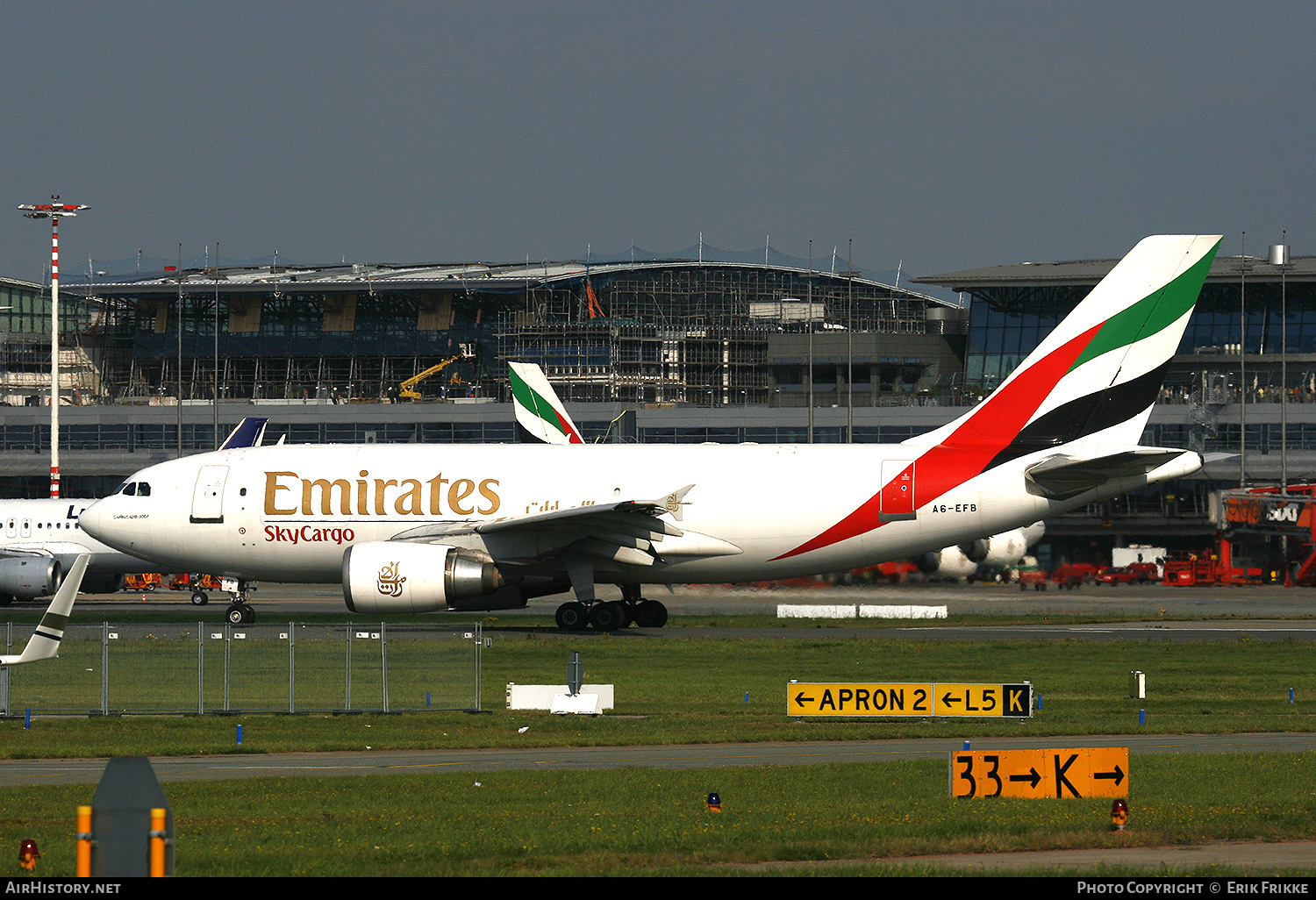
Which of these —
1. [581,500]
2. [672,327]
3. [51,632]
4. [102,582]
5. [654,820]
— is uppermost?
[672,327]

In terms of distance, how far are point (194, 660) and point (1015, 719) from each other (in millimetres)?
15008

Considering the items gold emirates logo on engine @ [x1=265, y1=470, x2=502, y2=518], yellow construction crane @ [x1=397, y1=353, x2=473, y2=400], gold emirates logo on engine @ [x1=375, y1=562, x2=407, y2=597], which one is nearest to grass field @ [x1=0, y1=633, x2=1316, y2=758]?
gold emirates logo on engine @ [x1=375, y1=562, x2=407, y2=597]

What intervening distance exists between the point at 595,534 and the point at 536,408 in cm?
2500

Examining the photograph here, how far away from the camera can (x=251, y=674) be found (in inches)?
1033

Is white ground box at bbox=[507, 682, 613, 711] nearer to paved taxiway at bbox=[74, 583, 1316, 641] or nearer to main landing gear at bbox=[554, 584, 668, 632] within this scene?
paved taxiway at bbox=[74, 583, 1316, 641]

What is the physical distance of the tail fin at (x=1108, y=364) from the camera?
1452 inches

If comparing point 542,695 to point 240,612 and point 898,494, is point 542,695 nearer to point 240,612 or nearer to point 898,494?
point 898,494

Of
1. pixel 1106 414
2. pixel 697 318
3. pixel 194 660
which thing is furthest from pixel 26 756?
pixel 697 318

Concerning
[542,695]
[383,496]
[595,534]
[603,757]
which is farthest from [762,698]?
[383,496]

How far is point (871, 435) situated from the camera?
9050cm

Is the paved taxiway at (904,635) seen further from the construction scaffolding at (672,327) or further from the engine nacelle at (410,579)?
the construction scaffolding at (672,327)

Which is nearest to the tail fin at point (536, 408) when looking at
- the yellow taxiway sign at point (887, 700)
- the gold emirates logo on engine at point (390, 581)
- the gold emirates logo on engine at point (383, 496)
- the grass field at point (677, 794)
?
the gold emirates logo on engine at point (383, 496)

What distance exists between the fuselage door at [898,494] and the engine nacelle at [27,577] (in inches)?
1195
